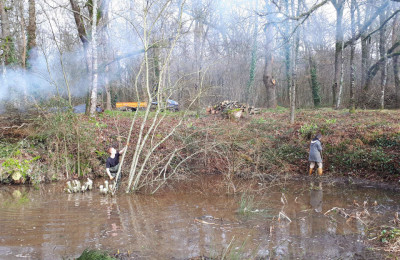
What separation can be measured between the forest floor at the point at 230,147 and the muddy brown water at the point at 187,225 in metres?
1.79

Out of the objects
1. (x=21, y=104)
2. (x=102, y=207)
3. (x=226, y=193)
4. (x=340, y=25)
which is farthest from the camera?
(x=340, y=25)

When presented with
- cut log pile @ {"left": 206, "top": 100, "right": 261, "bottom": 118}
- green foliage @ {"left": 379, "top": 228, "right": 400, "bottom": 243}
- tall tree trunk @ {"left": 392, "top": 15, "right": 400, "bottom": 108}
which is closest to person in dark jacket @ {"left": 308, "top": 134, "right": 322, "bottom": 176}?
green foliage @ {"left": 379, "top": 228, "right": 400, "bottom": 243}

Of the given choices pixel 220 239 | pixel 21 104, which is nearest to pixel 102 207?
pixel 220 239

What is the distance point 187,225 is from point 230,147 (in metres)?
5.23

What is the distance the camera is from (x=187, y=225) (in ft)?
20.9

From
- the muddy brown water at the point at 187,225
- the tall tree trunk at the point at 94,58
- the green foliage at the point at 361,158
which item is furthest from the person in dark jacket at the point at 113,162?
the green foliage at the point at 361,158

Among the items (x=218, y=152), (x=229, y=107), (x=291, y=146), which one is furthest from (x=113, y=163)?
(x=229, y=107)

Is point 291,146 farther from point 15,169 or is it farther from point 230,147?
point 15,169

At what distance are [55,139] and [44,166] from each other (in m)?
1.00

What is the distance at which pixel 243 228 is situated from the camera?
6.19 m

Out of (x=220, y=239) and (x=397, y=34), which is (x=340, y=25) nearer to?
(x=397, y=34)

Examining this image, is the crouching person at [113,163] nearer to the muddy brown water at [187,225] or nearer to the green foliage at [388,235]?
the muddy brown water at [187,225]

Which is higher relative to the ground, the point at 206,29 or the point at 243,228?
the point at 206,29

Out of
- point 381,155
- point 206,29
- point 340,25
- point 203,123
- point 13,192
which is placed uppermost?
point 206,29
